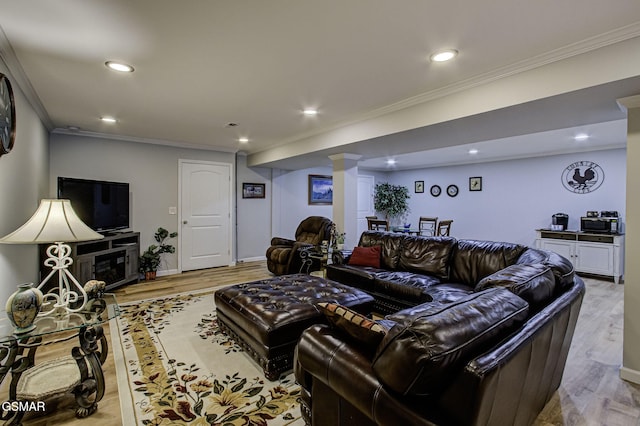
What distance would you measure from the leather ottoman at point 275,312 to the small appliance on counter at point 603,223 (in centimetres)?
497

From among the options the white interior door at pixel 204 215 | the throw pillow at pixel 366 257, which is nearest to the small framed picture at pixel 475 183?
the throw pillow at pixel 366 257

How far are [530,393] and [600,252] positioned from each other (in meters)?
5.31

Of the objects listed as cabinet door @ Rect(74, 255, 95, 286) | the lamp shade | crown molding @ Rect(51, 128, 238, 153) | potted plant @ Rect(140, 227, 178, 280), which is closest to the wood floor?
cabinet door @ Rect(74, 255, 95, 286)

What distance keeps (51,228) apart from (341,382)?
202 cm

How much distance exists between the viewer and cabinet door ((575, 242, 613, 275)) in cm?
518

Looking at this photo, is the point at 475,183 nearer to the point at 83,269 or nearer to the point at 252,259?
the point at 252,259

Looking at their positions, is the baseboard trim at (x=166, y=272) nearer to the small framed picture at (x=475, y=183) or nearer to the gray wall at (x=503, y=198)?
the gray wall at (x=503, y=198)

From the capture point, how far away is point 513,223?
6691 mm

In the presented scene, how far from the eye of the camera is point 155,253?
17.4 ft

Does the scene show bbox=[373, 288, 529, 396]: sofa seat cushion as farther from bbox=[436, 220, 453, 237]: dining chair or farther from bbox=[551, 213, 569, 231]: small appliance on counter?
bbox=[551, 213, 569, 231]: small appliance on counter

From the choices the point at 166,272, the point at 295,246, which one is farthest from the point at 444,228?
the point at 166,272

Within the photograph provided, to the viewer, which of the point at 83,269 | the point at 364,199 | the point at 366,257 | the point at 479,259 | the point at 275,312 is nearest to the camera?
the point at 275,312

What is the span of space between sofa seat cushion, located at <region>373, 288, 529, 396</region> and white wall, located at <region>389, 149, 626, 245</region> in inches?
239

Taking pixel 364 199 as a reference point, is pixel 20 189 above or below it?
below
